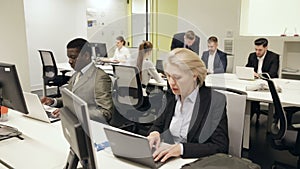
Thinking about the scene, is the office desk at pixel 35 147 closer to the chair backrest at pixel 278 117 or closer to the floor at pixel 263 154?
the chair backrest at pixel 278 117

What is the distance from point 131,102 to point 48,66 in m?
2.38

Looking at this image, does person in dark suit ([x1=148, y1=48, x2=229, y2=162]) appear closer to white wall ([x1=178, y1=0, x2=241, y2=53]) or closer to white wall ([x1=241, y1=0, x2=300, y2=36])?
white wall ([x1=178, y1=0, x2=241, y2=53])

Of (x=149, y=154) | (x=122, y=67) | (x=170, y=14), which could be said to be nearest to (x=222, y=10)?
(x=170, y=14)

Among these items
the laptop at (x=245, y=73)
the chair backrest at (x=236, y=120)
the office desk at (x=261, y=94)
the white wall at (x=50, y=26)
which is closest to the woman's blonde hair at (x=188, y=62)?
the chair backrest at (x=236, y=120)

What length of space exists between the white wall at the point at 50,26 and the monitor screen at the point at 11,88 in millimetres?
4645

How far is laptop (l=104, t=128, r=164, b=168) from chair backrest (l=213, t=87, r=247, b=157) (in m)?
0.58

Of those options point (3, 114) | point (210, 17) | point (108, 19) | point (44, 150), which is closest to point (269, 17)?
point (210, 17)

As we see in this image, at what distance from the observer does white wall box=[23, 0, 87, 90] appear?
6.14 metres

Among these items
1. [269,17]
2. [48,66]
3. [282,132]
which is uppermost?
[269,17]

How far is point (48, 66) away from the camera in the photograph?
4.99 metres

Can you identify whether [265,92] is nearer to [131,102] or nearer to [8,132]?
[131,102]

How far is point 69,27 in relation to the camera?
22.4 ft

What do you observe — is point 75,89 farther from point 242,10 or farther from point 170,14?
point 170,14

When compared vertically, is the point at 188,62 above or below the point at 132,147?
above
